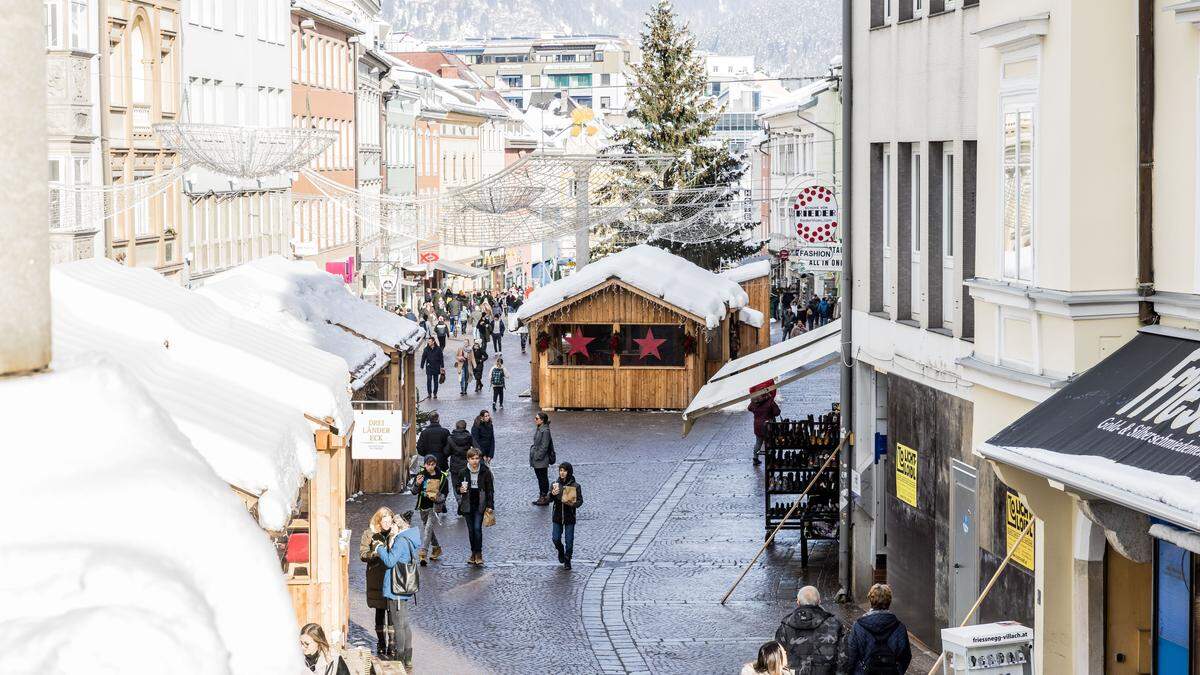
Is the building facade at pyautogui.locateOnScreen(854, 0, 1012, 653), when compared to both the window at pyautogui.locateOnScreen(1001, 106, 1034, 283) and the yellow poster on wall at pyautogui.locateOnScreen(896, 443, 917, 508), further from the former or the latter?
the window at pyautogui.locateOnScreen(1001, 106, 1034, 283)

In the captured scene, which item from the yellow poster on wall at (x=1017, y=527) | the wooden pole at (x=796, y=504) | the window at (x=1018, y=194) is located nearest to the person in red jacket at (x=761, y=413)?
the wooden pole at (x=796, y=504)

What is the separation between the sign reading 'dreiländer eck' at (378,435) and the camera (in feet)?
70.1

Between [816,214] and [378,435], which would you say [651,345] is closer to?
[816,214]

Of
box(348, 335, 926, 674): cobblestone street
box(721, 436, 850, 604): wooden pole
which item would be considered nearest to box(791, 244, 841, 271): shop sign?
box(721, 436, 850, 604): wooden pole

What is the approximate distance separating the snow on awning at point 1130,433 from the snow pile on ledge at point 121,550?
20.0ft

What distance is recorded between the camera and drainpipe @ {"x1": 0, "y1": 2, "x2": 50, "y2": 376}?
3.17 m

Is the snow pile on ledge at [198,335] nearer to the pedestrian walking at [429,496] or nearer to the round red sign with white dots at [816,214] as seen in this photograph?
the pedestrian walking at [429,496]

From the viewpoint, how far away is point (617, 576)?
21.2 m

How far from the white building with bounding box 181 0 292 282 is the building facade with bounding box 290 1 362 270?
1117 millimetres

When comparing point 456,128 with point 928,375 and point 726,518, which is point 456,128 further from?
point 928,375

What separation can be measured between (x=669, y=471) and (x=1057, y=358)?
1920 cm

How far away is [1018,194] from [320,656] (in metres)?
5.60

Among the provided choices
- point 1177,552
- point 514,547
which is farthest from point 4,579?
point 514,547

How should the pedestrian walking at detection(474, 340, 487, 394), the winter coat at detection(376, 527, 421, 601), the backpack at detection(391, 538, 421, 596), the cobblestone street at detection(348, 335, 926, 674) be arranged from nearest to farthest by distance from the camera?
the backpack at detection(391, 538, 421, 596), the winter coat at detection(376, 527, 421, 601), the cobblestone street at detection(348, 335, 926, 674), the pedestrian walking at detection(474, 340, 487, 394)
